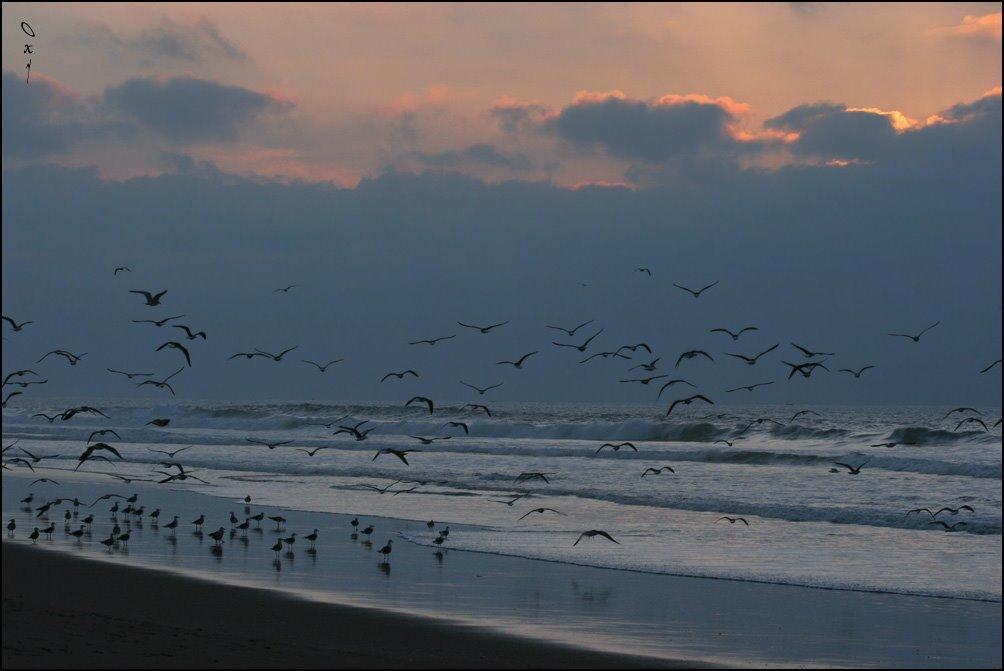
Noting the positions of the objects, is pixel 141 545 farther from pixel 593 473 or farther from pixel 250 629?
pixel 593 473

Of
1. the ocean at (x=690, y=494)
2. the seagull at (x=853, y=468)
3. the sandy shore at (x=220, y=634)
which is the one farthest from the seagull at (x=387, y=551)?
Result: the seagull at (x=853, y=468)

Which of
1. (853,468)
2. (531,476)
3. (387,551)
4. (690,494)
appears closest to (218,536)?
(387,551)

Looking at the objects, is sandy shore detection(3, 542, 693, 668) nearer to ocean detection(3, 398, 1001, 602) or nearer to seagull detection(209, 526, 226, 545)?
seagull detection(209, 526, 226, 545)

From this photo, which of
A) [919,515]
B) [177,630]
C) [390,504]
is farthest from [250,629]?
[919,515]

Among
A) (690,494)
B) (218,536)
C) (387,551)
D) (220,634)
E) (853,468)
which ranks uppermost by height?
(220,634)

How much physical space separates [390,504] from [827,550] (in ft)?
36.9

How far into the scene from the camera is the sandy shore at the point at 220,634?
10539 millimetres

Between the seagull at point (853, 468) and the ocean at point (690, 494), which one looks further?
the seagull at point (853, 468)

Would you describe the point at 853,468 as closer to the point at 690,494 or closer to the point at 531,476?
the point at 690,494

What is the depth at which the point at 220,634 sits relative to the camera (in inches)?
466

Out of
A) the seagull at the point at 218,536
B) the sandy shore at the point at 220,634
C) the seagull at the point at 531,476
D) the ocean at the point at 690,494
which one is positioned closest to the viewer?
the sandy shore at the point at 220,634

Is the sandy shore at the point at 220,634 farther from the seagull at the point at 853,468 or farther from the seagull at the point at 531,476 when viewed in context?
the seagull at the point at 853,468

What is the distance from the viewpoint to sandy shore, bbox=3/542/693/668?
10.5 metres

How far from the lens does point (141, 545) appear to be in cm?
1902
